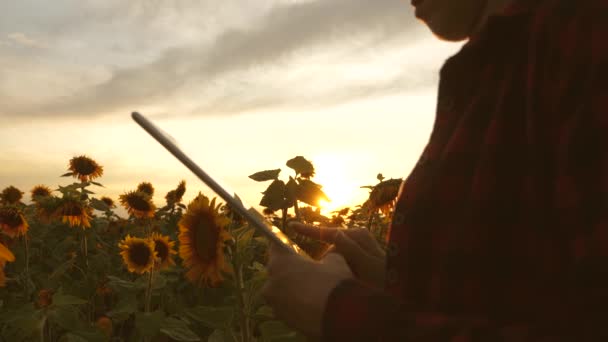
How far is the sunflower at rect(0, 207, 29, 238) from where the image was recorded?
4527mm

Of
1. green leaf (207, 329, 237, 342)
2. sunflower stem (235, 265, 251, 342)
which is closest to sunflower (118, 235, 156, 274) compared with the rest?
green leaf (207, 329, 237, 342)

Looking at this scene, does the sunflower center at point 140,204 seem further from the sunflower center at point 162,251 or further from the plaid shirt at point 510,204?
the plaid shirt at point 510,204

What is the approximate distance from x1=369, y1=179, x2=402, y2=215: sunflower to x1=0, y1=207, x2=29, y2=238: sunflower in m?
2.54

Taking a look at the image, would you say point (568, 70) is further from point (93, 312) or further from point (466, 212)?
point (93, 312)

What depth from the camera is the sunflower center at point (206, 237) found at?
87.8 inches

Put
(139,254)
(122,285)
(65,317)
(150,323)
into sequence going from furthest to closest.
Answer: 1. (139,254)
2. (122,285)
3. (65,317)
4. (150,323)

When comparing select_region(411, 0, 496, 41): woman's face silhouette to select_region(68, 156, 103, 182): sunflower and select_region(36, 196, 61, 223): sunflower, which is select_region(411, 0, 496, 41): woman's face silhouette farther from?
select_region(68, 156, 103, 182): sunflower

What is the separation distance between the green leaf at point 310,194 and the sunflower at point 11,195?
5069mm

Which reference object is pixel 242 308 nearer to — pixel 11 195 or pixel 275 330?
pixel 275 330

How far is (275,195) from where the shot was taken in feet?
9.15

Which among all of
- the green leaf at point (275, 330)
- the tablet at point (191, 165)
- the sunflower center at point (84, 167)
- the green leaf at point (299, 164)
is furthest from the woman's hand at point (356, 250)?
the sunflower center at point (84, 167)

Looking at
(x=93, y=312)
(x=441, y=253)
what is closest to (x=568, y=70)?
(x=441, y=253)

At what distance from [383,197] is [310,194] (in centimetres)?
169

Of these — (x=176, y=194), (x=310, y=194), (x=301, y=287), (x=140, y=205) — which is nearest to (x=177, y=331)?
(x=310, y=194)
